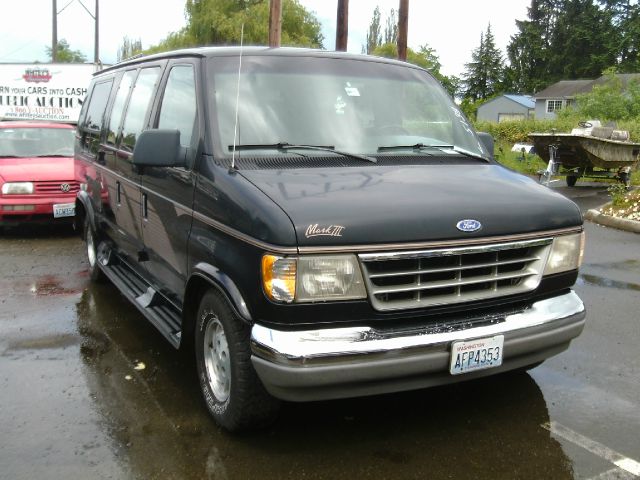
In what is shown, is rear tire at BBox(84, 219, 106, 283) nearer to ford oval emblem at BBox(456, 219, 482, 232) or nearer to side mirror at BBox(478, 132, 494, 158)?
side mirror at BBox(478, 132, 494, 158)

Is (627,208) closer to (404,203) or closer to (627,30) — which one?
(404,203)

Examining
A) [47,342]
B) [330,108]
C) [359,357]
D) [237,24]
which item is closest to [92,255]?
[47,342]

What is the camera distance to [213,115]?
384cm

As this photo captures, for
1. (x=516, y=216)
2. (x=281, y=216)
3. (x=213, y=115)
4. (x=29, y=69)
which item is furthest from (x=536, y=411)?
(x=29, y=69)

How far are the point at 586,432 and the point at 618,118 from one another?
101 ft

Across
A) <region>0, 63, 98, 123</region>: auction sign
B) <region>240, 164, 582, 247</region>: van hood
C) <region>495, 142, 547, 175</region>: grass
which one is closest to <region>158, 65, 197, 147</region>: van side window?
<region>240, 164, 582, 247</region>: van hood

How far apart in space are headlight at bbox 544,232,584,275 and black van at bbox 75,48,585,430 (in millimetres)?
11

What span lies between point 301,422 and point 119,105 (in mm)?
3291

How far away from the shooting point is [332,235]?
9.91 ft

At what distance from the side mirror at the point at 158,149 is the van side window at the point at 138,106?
106 cm

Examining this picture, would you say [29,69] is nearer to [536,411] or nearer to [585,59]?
[536,411]

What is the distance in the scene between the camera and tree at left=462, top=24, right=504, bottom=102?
283 ft

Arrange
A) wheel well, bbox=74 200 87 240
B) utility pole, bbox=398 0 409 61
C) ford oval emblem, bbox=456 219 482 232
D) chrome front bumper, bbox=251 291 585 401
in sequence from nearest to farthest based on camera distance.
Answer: chrome front bumper, bbox=251 291 585 401 < ford oval emblem, bbox=456 219 482 232 < wheel well, bbox=74 200 87 240 < utility pole, bbox=398 0 409 61

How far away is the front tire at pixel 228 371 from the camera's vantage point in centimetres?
329
